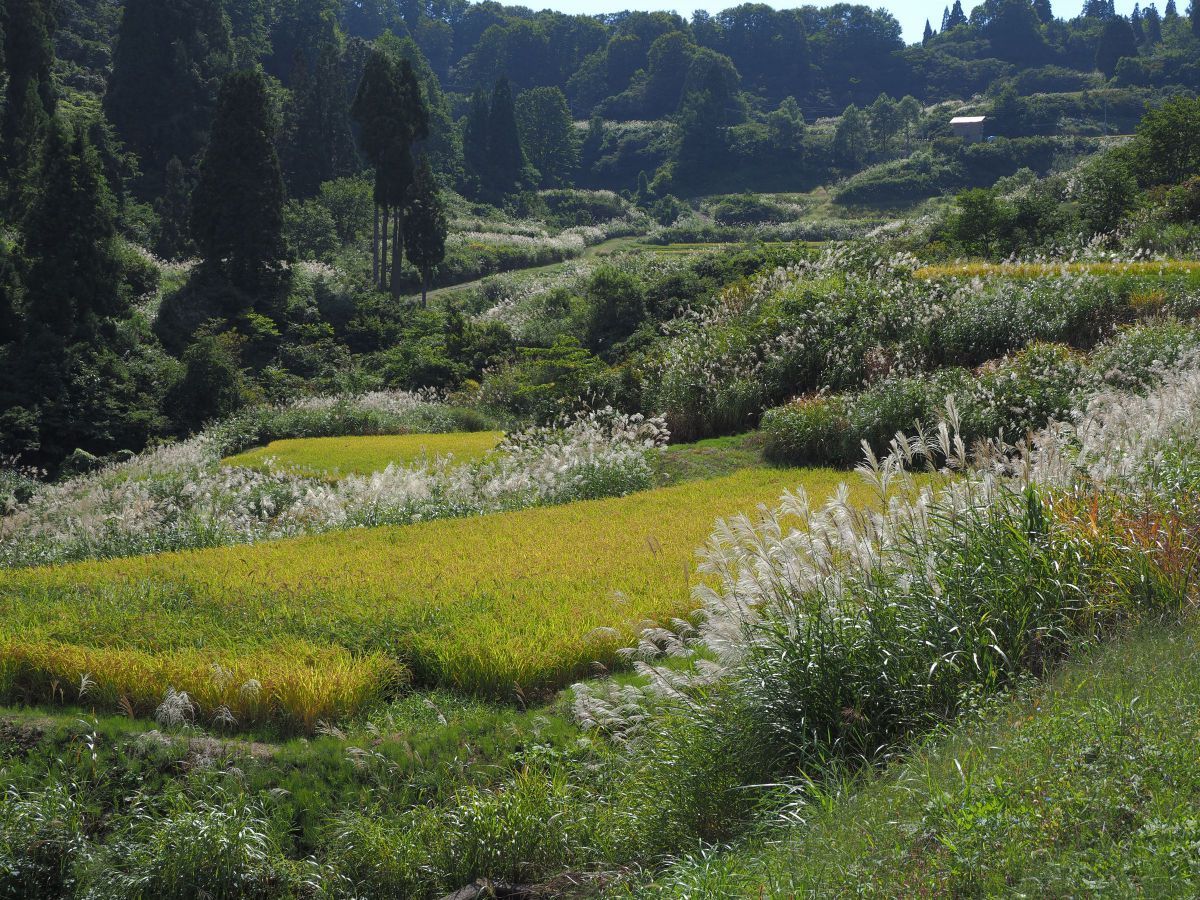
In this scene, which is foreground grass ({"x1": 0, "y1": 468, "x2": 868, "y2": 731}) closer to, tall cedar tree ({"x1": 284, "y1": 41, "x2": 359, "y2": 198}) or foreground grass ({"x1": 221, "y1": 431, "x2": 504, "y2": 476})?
foreground grass ({"x1": 221, "y1": 431, "x2": 504, "y2": 476})

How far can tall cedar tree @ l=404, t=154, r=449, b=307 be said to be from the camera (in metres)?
36.8

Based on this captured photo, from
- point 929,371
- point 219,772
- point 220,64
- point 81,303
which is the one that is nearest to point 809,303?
point 929,371

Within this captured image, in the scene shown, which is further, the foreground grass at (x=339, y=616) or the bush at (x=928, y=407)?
the bush at (x=928, y=407)

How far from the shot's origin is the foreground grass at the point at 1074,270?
1650cm

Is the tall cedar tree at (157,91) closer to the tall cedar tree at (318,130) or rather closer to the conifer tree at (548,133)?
the tall cedar tree at (318,130)

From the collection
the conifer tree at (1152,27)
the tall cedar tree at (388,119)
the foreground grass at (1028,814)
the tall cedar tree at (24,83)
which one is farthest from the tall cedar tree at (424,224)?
the conifer tree at (1152,27)

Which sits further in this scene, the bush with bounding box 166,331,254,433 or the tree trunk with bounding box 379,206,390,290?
the tree trunk with bounding box 379,206,390,290

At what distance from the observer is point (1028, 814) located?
3033 mm

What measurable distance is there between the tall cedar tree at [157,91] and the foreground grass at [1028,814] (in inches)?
1877

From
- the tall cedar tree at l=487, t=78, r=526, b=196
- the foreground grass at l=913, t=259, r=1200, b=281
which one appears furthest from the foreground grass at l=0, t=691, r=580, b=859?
the tall cedar tree at l=487, t=78, r=526, b=196

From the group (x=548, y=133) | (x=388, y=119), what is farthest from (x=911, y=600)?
(x=548, y=133)

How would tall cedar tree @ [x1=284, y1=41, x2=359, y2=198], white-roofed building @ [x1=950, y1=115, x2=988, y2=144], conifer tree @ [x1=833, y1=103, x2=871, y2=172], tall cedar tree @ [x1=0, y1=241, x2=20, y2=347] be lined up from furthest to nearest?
white-roofed building @ [x1=950, y1=115, x2=988, y2=144], conifer tree @ [x1=833, y1=103, x2=871, y2=172], tall cedar tree @ [x1=284, y1=41, x2=359, y2=198], tall cedar tree @ [x1=0, y1=241, x2=20, y2=347]

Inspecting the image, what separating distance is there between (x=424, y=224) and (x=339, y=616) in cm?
3151

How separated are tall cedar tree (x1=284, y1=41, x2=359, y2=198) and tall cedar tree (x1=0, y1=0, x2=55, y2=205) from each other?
1226 cm
